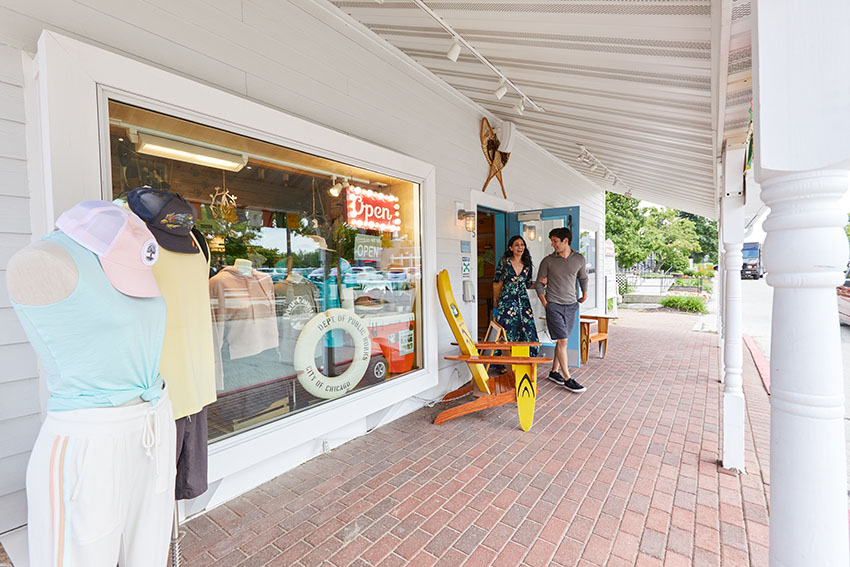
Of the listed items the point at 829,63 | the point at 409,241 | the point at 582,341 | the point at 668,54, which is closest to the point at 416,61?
the point at 409,241

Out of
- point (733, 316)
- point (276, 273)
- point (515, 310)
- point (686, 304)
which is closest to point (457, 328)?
point (515, 310)

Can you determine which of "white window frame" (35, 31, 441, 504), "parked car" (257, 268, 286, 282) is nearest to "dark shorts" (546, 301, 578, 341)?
"white window frame" (35, 31, 441, 504)

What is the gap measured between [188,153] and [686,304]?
13294 millimetres

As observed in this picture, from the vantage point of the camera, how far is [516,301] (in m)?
4.54

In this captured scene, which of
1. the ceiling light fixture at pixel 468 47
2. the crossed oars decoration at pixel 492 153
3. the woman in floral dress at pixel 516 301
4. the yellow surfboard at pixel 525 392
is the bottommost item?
the yellow surfboard at pixel 525 392

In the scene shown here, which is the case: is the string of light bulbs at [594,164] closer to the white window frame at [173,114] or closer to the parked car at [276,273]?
the white window frame at [173,114]

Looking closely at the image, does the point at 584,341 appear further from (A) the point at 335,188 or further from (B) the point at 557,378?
(A) the point at 335,188

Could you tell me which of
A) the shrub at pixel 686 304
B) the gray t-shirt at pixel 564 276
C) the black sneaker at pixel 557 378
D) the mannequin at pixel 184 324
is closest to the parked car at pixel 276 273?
the mannequin at pixel 184 324

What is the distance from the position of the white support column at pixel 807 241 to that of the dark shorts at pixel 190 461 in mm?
1898

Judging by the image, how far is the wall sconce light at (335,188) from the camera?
3.00m

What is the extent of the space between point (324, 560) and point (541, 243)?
5.22 metres

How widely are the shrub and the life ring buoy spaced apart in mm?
11734

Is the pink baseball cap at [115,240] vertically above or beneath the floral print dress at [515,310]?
above

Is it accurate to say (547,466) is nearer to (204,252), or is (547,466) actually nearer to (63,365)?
(204,252)
